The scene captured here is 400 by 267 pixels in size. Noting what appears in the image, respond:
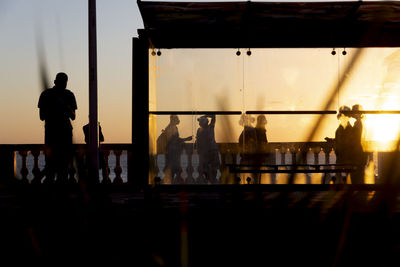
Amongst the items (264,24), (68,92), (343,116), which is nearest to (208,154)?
(343,116)

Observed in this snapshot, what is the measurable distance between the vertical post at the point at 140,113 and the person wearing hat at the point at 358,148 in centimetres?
338

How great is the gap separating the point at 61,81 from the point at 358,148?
5031 mm

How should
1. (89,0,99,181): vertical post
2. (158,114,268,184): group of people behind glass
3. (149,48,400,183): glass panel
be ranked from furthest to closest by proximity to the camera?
(158,114,268,184): group of people behind glass, (149,48,400,183): glass panel, (89,0,99,181): vertical post

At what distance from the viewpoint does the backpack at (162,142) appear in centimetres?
824

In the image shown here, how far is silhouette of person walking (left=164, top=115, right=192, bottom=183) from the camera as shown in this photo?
8195 mm

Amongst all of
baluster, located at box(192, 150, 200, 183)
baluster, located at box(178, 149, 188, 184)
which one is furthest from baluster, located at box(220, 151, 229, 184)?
baluster, located at box(178, 149, 188, 184)

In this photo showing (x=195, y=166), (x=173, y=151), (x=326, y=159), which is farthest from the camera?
(x=195, y=166)

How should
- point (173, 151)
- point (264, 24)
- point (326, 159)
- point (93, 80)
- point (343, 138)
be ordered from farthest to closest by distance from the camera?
point (326, 159) → point (173, 151) → point (343, 138) → point (93, 80) → point (264, 24)

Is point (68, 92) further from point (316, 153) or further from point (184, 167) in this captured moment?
point (316, 153)

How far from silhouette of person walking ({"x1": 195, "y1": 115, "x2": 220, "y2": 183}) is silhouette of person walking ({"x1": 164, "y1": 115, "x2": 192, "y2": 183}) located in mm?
285

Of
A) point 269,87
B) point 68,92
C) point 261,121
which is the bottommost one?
point 261,121

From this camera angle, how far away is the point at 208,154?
28.8 ft

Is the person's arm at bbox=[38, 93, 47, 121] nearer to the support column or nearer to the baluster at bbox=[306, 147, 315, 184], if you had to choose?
the support column

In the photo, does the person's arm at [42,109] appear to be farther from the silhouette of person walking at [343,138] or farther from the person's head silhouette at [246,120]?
the silhouette of person walking at [343,138]
